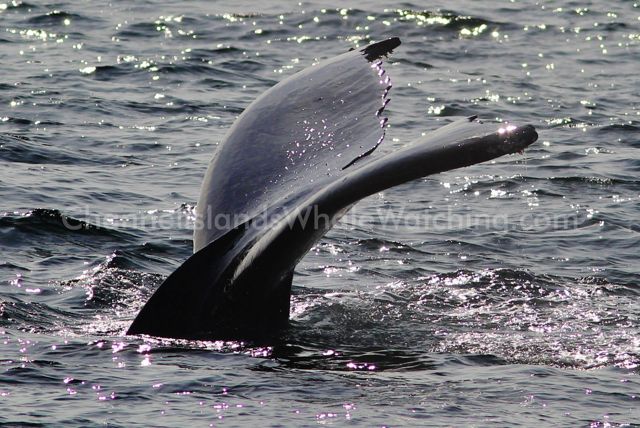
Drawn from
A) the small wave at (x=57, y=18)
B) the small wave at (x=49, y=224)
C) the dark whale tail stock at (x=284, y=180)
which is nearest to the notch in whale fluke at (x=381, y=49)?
the dark whale tail stock at (x=284, y=180)

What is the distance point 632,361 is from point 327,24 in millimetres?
14233

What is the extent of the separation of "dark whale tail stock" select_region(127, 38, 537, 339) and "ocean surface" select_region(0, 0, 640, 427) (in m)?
0.25

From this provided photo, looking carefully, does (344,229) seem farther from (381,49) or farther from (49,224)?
(381,49)

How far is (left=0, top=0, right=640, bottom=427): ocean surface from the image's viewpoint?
253 inches

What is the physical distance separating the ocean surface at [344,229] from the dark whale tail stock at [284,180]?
250 mm

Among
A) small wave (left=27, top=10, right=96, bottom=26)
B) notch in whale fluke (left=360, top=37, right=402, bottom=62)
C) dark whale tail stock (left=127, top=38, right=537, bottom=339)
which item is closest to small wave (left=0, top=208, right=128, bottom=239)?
dark whale tail stock (left=127, top=38, right=537, bottom=339)

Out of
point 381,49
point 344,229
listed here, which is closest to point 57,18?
point 344,229

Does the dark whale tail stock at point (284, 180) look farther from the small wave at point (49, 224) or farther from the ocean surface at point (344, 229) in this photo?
the small wave at point (49, 224)

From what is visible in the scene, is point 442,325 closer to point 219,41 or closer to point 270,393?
point 270,393

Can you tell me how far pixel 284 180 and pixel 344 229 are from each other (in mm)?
3906

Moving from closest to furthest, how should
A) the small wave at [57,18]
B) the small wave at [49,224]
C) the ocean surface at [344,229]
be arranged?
the ocean surface at [344,229] < the small wave at [49,224] < the small wave at [57,18]

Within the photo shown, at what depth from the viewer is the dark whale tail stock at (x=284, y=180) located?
6.07m

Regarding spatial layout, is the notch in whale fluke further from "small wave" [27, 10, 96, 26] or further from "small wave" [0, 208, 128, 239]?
"small wave" [27, 10, 96, 26]

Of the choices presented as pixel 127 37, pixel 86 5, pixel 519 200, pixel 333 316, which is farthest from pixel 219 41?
pixel 333 316
